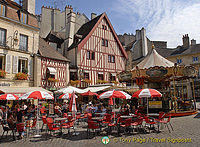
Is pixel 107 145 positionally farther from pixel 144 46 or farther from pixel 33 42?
pixel 144 46

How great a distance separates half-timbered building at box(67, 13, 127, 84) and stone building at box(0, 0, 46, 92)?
4.35m

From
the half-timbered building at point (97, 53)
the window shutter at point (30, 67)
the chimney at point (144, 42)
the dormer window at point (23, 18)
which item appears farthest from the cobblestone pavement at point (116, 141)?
the chimney at point (144, 42)

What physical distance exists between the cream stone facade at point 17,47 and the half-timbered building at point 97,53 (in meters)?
4.29

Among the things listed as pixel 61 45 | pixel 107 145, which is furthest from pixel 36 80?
pixel 107 145

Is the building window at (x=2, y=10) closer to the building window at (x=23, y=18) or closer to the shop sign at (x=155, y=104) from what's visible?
the building window at (x=23, y=18)

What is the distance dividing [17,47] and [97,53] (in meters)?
8.30

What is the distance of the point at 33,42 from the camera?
47.9ft

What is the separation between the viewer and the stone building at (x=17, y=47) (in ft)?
41.7

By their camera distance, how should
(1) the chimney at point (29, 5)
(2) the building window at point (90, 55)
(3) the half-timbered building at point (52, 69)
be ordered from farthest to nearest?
1. (2) the building window at point (90, 55)
2. (1) the chimney at point (29, 5)
3. (3) the half-timbered building at point (52, 69)

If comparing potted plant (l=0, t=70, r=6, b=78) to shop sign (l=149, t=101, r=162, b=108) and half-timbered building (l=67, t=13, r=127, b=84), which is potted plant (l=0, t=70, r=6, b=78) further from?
shop sign (l=149, t=101, r=162, b=108)

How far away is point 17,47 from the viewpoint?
526 inches

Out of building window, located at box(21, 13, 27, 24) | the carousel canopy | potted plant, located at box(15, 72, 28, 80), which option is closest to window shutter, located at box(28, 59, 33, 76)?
potted plant, located at box(15, 72, 28, 80)

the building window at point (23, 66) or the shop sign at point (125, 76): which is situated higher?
the building window at point (23, 66)

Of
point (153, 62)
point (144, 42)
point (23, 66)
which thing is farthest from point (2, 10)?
point (144, 42)
